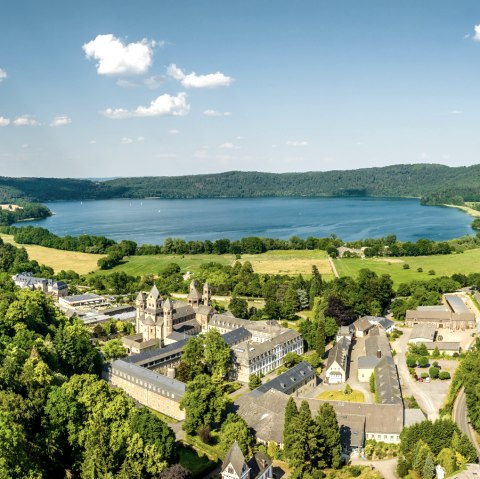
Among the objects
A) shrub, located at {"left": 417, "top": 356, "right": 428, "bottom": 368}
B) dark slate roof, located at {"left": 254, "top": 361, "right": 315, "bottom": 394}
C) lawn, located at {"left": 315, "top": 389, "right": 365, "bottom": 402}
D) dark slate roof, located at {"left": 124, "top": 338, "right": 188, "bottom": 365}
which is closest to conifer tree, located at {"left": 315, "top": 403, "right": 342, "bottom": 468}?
dark slate roof, located at {"left": 254, "top": 361, "right": 315, "bottom": 394}

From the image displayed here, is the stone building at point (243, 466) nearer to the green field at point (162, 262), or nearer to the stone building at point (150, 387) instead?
the stone building at point (150, 387)

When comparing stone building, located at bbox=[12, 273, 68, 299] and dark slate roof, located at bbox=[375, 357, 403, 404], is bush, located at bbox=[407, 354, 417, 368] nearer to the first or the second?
dark slate roof, located at bbox=[375, 357, 403, 404]

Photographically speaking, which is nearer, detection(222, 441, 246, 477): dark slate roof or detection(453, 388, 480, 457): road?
detection(222, 441, 246, 477): dark slate roof

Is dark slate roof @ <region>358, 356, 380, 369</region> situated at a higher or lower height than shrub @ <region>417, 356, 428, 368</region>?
higher

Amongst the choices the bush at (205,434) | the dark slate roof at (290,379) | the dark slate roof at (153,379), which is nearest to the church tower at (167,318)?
the dark slate roof at (153,379)

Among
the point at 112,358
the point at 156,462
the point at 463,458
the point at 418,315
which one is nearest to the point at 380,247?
the point at 418,315

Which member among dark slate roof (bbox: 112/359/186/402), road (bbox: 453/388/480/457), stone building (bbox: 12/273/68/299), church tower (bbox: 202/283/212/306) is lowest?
road (bbox: 453/388/480/457)
